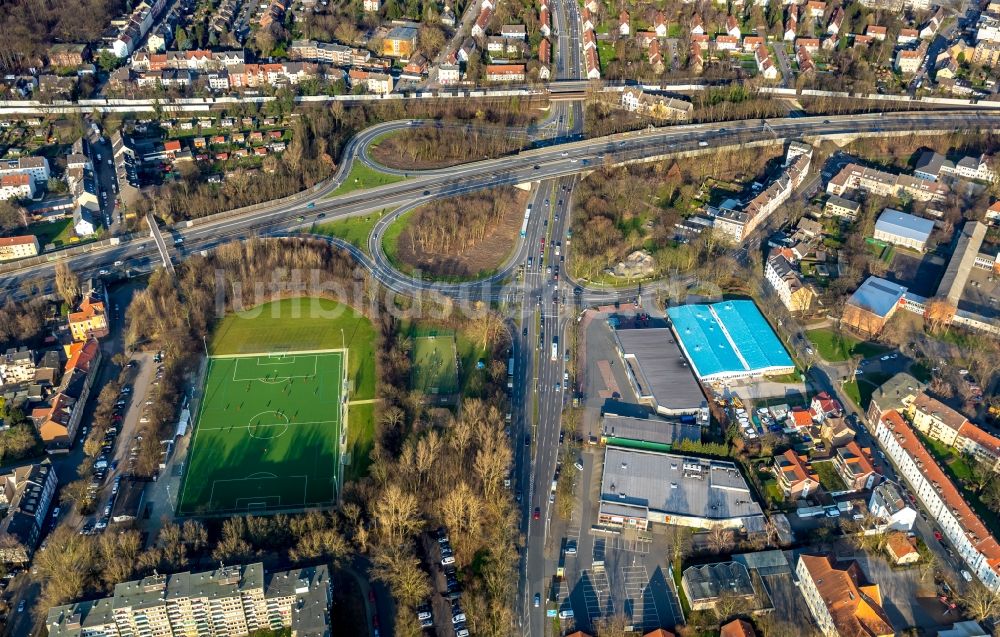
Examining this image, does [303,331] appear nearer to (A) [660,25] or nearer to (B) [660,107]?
(B) [660,107]

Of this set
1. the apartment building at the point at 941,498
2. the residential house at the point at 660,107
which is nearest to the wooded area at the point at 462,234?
the residential house at the point at 660,107

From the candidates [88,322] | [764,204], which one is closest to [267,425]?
[88,322]

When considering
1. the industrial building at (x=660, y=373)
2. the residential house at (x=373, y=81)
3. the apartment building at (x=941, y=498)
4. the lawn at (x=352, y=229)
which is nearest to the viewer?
the apartment building at (x=941, y=498)

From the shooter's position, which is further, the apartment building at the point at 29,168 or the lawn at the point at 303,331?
the apartment building at the point at 29,168

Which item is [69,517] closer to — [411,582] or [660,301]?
[411,582]

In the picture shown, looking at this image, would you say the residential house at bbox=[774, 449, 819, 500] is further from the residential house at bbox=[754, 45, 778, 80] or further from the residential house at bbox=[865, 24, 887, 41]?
the residential house at bbox=[865, 24, 887, 41]

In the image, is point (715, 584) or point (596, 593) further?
point (596, 593)

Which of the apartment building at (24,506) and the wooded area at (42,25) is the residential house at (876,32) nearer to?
the wooded area at (42,25)
